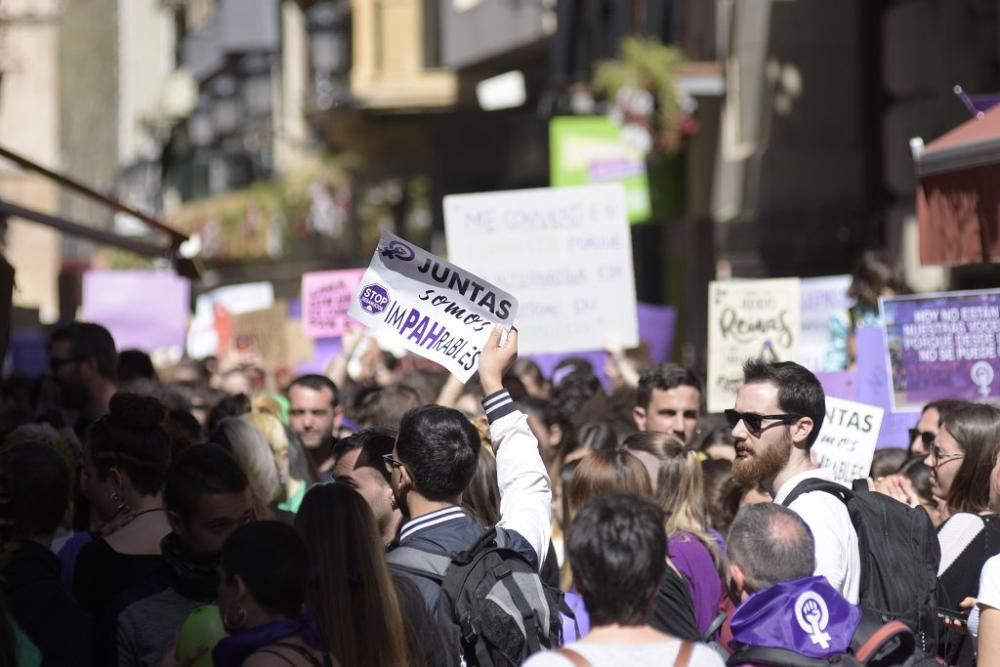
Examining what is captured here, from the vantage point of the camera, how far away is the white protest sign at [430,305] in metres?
6.08

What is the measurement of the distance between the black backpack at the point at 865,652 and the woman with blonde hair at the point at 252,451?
2.33 m

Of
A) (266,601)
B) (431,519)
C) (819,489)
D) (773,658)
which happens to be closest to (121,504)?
(431,519)

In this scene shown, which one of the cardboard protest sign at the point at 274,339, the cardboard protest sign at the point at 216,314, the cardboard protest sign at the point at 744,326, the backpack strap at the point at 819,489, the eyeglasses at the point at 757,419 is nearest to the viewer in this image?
the backpack strap at the point at 819,489

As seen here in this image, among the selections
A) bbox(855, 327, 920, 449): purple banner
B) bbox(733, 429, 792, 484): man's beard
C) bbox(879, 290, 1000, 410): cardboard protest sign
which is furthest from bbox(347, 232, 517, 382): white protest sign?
bbox(855, 327, 920, 449): purple banner

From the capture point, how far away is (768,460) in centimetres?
577

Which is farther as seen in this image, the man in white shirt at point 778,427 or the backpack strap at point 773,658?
the man in white shirt at point 778,427

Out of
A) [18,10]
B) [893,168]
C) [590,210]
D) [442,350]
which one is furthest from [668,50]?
[18,10]

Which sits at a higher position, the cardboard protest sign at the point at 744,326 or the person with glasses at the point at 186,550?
the cardboard protest sign at the point at 744,326

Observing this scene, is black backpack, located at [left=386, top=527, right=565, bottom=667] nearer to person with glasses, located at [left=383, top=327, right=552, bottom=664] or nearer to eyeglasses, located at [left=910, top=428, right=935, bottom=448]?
person with glasses, located at [left=383, top=327, right=552, bottom=664]

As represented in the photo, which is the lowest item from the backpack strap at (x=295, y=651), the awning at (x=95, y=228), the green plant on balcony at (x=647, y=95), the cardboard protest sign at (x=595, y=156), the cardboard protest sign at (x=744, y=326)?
the backpack strap at (x=295, y=651)

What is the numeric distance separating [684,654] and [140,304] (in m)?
13.0

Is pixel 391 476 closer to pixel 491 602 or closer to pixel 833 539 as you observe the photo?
pixel 491 602

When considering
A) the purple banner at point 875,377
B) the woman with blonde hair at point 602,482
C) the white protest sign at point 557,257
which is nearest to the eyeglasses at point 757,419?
the woman with blonde hair at point 602,482

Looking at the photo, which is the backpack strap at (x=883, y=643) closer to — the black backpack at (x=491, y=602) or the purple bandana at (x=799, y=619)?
the purple bandana at (x=799, y=619)
